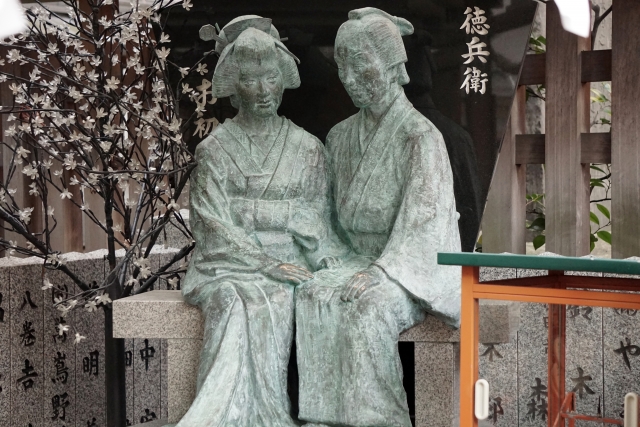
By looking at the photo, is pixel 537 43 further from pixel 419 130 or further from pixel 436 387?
pixel 436 387

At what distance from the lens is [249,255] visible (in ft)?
13.9

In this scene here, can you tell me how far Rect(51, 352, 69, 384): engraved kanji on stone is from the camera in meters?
5.64

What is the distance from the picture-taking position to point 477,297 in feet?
10.2

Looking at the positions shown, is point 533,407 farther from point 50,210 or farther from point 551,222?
point 50,210

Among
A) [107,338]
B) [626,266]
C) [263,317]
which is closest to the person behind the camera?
[626,266]

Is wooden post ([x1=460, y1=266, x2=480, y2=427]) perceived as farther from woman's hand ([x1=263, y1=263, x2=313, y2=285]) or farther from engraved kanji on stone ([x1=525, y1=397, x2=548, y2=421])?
woman's hand ([x1=263, y1=263, x2=313, y2=285])

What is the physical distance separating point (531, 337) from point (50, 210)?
2.98 meters

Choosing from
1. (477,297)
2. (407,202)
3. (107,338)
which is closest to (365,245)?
(407,202)

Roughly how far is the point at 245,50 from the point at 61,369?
2585 mm

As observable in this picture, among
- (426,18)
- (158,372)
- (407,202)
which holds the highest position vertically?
(426,18)

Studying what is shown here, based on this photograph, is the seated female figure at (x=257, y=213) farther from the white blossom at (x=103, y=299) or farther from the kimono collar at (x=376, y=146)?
the white blossom at (x=103, y=299)

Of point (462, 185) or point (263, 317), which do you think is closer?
point (263, 317)

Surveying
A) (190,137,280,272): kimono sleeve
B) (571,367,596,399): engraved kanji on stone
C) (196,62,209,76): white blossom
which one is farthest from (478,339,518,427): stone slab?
(196,62,209,76): white blossom

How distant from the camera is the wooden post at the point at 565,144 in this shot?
5262 mm
